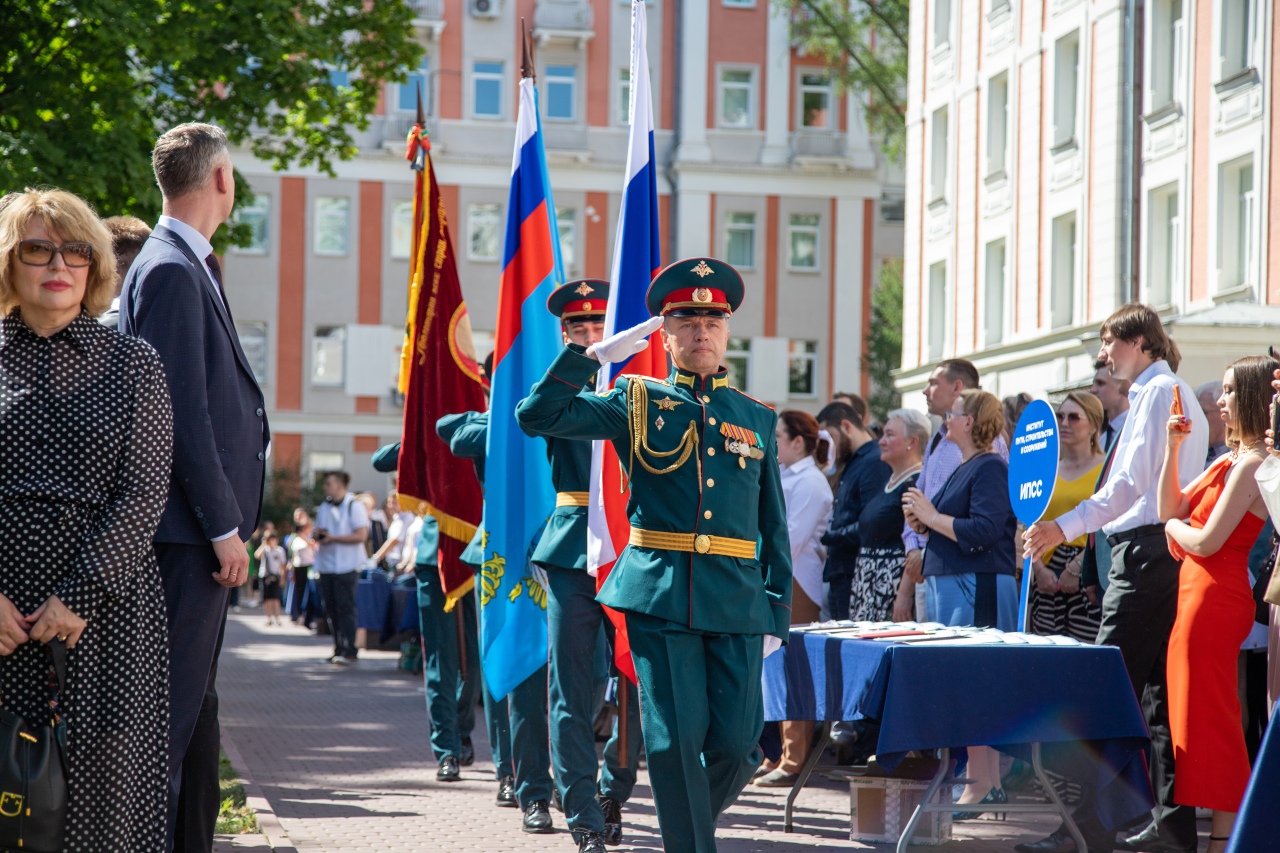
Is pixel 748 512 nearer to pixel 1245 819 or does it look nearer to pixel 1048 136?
pixel 1245 819

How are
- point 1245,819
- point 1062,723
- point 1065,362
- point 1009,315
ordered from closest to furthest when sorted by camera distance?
point 1245,819, point 1062,723, point 1065,362, point 1009,315

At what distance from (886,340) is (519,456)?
3390cm

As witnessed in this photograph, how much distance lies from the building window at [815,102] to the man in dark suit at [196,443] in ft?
132

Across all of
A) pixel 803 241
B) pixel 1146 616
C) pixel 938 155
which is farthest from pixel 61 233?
pixel 803 241

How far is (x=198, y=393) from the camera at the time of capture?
4.77m

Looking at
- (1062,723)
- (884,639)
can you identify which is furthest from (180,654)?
(1062,723)

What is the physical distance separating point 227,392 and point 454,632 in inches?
192

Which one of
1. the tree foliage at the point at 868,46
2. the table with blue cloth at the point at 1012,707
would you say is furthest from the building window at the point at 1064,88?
the table with blue cloth at the point at 1012,707

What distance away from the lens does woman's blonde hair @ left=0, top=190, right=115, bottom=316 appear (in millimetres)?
4371

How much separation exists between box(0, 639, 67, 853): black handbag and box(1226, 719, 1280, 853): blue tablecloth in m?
2.98

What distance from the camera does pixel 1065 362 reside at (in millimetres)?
28109

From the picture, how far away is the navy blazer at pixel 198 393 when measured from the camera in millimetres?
4719

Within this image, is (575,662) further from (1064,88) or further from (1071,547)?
(1064,88)

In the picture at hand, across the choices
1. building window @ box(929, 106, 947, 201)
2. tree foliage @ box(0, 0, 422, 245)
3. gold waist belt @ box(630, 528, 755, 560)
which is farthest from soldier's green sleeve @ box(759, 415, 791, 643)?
building window @ box(929, 106, 947, 201)
